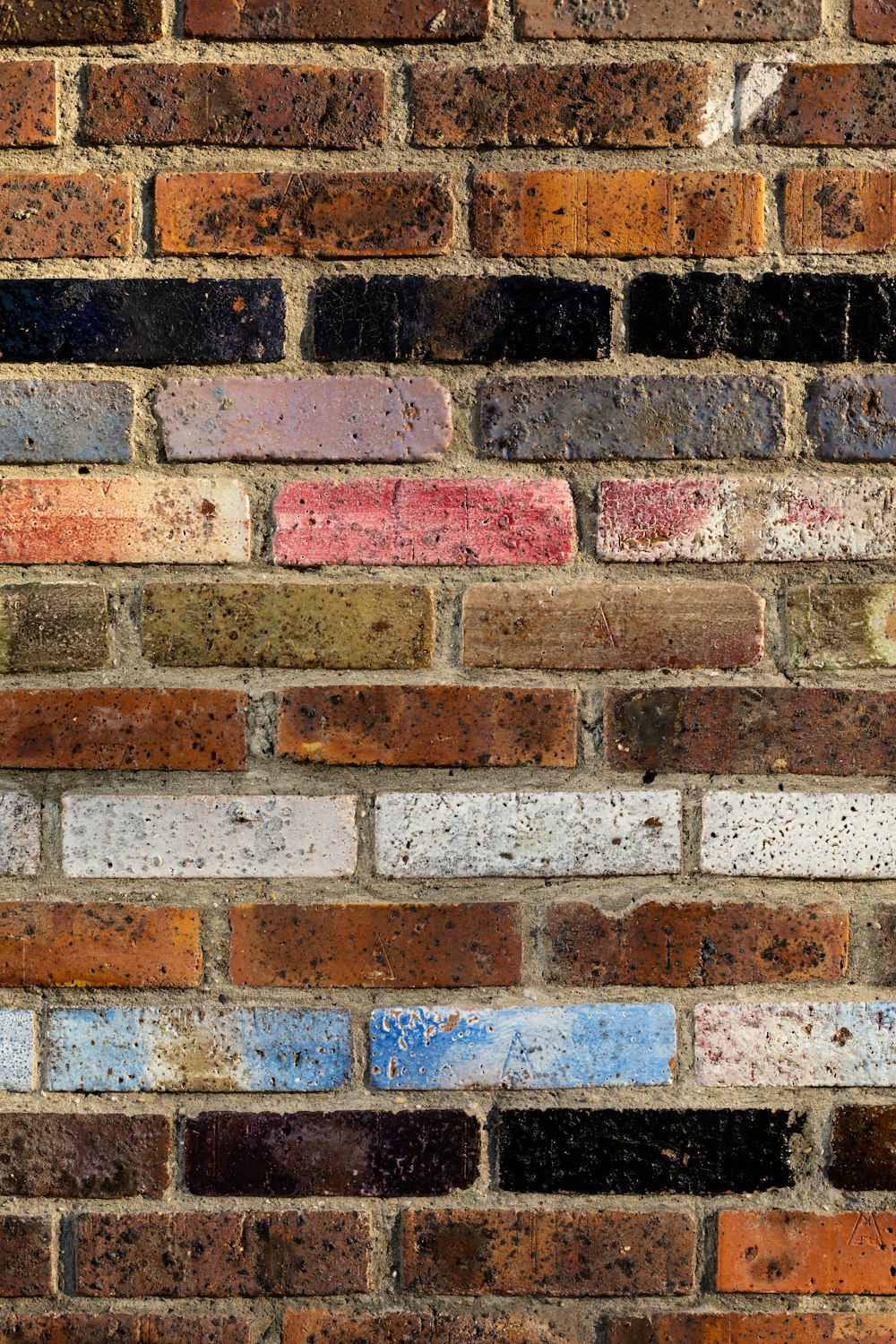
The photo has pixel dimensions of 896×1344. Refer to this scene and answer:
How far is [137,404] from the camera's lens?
35.7 inches

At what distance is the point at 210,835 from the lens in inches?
35.5

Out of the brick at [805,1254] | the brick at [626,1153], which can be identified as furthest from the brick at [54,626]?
the brick at [805,1254]

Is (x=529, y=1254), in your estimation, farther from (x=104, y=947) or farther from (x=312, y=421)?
(x=312, y=421)

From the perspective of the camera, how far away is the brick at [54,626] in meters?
0.90

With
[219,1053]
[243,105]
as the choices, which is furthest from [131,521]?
[219,1053]

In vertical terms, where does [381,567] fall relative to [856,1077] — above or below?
above

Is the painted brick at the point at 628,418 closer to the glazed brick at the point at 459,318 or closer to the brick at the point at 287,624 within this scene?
the glazed brick at the point at 459,318

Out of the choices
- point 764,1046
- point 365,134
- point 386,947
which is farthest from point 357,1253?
point 365,134

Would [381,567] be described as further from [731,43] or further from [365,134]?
[731,43]

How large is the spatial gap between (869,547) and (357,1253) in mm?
856

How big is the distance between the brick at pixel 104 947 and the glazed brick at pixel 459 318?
581 mm

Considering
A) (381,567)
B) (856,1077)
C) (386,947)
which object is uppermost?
(381,567)

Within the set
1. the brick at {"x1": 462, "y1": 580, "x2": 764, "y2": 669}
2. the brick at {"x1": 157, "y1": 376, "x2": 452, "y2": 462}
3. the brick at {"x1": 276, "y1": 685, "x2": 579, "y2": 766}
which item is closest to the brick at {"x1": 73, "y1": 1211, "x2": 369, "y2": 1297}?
the brick at {"x1": 276, "y1": 685, "x2": 579, "y2": 766}

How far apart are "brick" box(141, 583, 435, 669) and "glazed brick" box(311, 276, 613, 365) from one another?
24 cm
